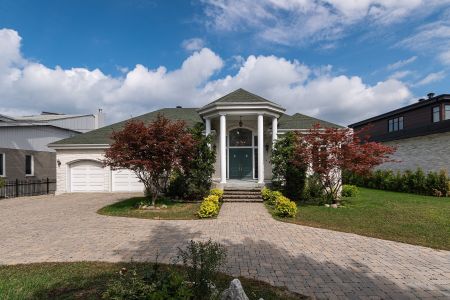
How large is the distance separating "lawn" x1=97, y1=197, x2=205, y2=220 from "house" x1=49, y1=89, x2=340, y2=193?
8.59ft

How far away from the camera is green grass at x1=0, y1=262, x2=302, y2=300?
158 inches

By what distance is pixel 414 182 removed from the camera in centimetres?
1667

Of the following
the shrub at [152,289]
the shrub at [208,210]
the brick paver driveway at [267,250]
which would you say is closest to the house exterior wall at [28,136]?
the brick paver driveway at [267,250]

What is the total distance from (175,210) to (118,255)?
5.36m

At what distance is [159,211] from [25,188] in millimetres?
12988

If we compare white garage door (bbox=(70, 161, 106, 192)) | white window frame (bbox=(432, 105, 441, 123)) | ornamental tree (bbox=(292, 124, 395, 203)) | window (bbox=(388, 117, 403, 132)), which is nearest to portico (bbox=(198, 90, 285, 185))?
ornamental tree (bbox=(292, 124, 395, 203))

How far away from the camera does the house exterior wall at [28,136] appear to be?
737 inches

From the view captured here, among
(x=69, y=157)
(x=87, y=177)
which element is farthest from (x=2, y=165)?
(x=87, y=177)

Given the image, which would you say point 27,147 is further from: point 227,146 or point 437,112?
point 437,112

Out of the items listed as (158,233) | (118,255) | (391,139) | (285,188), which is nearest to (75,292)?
(118,255)

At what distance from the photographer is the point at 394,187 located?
18297mm

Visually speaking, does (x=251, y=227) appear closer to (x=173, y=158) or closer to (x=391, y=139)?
(x=173, y=158)

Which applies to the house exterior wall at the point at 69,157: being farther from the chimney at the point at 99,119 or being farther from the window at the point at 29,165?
the chimney at the point at 99,119

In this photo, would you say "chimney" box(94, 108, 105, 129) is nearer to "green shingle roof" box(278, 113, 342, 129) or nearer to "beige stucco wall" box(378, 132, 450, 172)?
"green shingle roof" box(278, 113, 342, 129)
